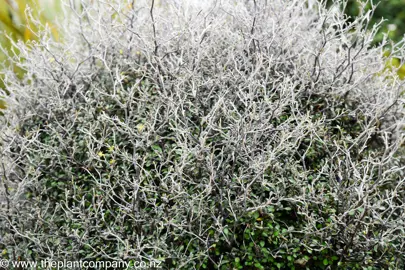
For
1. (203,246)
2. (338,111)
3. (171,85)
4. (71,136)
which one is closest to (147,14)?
(171,85)

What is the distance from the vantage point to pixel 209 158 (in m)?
2.56

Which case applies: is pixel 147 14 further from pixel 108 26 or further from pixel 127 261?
pixel 127 261

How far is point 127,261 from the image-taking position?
2.74 m

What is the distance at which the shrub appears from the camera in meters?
2.64

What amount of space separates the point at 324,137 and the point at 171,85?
1.15m

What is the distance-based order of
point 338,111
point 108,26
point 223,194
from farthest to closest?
point 108,26
point 338,111
point 223,194

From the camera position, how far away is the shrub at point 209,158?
2.64 metres

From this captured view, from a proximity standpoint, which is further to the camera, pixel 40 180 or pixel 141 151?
pixel 40 180

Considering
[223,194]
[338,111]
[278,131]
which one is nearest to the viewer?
[223,194]

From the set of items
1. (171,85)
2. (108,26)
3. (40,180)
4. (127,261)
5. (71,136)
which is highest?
(108,26)

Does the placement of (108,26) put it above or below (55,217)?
above

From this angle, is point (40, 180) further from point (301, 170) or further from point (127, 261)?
point (301, 170)

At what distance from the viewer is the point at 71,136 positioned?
3.11 m

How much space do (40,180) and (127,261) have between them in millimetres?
992
